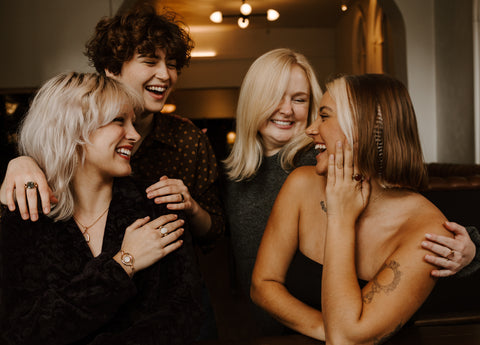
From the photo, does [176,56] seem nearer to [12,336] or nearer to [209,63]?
[12,336]

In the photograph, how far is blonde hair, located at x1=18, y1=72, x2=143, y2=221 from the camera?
4.39 feet

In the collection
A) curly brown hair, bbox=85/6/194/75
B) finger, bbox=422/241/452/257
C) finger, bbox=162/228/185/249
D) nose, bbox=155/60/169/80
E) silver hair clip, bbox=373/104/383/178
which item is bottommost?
finger, bbox=422/241/452/257

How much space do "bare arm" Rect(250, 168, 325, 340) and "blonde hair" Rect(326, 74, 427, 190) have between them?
338 millimetres

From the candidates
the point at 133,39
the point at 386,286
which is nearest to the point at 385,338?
the point at 386,286

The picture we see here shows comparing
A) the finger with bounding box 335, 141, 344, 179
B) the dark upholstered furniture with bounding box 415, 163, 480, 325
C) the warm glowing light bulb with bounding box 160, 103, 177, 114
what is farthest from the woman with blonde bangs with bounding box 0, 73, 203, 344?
the warm glowing light bulb with bounding box 160, 103, 177, 114

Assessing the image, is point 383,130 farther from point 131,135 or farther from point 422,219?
point 131,135

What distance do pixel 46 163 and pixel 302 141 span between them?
1060mm

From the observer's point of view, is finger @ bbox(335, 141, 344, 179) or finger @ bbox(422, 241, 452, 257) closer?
finger @ bbox(422, 241, 452, 257)

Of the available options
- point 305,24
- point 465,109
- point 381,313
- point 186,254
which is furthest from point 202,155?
point 305,24

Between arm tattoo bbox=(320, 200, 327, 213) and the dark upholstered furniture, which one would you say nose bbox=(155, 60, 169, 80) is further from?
the dark upholstered furniture

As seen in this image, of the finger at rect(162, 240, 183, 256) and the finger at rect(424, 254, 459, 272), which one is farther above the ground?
the finger at rect(162, 240, 183, 256)

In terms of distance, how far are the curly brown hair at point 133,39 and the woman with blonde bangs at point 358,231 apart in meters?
0.80

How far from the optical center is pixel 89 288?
3.75ft

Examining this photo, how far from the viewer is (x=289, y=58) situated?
1.98m
